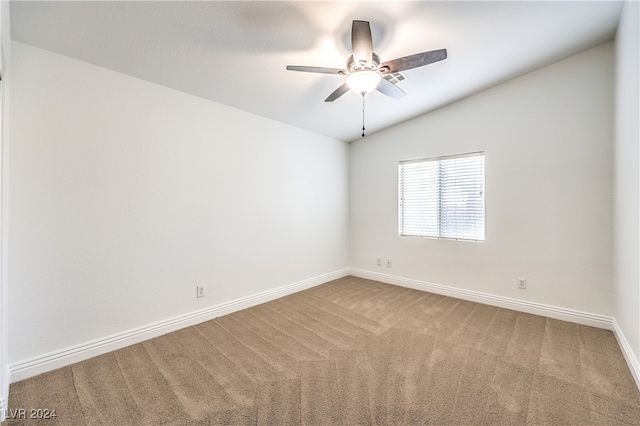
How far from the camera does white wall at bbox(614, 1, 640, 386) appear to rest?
71.2 inches

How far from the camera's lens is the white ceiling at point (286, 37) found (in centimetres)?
171

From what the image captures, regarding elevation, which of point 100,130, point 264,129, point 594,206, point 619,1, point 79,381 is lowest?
point 79,381

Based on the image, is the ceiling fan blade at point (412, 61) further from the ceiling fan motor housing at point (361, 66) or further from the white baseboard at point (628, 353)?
the white baseboard at point (628, 353)

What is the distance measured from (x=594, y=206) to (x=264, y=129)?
12.0ft

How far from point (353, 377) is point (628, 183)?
8.37ft

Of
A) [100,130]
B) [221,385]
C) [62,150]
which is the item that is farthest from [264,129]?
[221,385]

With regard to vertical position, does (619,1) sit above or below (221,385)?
above

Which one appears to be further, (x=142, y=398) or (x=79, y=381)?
(x=79, y=381)

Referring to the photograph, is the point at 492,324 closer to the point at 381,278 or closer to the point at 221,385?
the point at 381,278

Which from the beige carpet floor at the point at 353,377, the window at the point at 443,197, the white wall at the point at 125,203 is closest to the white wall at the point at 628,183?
the beige carpet floor at the point at 353,377

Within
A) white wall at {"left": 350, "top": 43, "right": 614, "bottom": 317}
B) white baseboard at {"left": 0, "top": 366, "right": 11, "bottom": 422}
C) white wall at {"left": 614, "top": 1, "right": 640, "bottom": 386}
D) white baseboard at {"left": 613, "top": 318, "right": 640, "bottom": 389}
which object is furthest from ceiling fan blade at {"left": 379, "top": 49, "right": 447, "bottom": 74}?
white baseboard at {"left": 0, "top": 366, "right": 11, "bottom": 422}

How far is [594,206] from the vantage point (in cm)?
259

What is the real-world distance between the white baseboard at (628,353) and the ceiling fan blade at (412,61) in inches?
97.2

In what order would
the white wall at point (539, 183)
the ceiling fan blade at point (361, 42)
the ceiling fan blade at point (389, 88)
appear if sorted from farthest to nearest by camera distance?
the white wall at point (539, 183) < the ceiling fan blade at point (389, 88) < the ceiling fan blade at point (361, 42)
